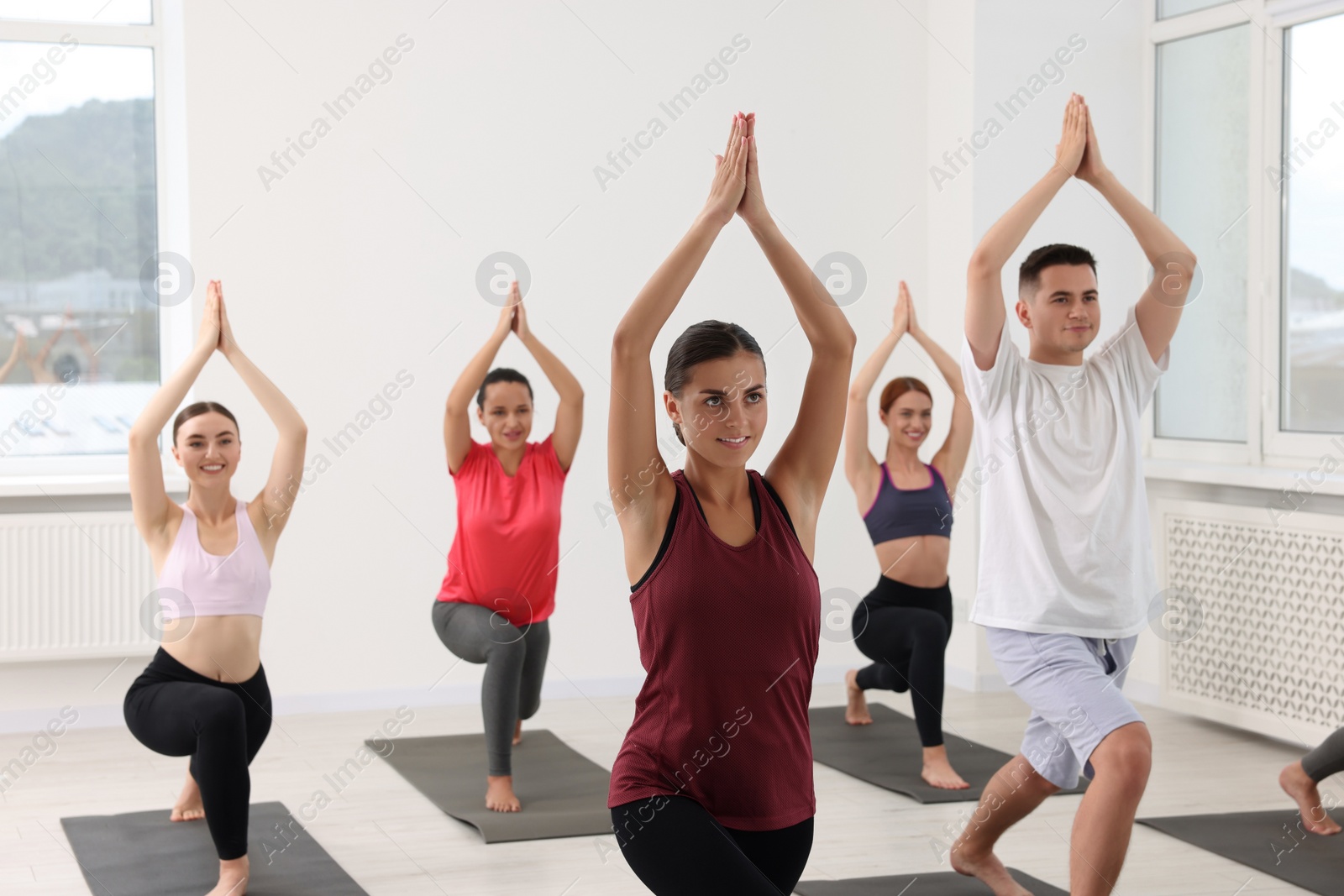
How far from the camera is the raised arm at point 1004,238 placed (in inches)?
101

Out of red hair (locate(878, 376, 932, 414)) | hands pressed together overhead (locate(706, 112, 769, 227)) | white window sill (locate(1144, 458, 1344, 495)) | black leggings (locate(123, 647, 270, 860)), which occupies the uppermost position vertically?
hands pressed together overhead (locate(706, 112, 769, 227))

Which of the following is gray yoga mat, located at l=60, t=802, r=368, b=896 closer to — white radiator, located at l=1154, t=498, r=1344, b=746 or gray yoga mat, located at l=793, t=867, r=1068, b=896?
gray yoga mat, located at l=793, t=867, r=1068, b=896

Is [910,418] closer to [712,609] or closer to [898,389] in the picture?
[898,389]

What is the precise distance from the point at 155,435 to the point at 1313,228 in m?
3.83

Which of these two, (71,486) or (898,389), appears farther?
(71,486)

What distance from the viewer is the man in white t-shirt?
259 cm

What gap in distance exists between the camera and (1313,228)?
467 cm

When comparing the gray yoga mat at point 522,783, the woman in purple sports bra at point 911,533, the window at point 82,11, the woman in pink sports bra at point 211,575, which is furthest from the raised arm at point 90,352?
the woman in purple sports bra at point 911,533

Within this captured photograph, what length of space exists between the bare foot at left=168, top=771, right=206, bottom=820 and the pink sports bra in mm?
727

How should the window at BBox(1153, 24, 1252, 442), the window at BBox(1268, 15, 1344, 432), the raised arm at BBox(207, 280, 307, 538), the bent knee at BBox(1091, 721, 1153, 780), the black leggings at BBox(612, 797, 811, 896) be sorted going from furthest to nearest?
the window at BBox(1153, 24, 1252, 442) < the window at BBox(1268, 15, 1344, 432) < the raised arm at BBox(207, 280, 307, 538) < the bent knee at BBox(1091, 721, 1153, 780) < the black leggings at BBox(612, 797, 811, 896)

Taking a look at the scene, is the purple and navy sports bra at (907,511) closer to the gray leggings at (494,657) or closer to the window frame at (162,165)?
the gray leggings at (494,657)

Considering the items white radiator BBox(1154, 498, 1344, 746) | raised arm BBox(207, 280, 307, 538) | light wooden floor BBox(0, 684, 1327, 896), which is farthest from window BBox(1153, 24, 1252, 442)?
raised arm BBox(207, 280, 307, 538)

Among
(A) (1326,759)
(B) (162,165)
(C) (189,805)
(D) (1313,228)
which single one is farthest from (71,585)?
(D) (1313,228)

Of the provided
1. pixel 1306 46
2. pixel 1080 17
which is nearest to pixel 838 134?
pixel 1080 17
